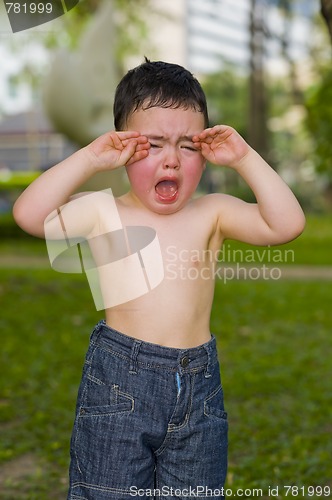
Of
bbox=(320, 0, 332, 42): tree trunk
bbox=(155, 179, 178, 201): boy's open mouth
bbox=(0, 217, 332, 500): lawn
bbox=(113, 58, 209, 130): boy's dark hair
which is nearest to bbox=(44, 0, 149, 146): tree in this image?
bbox=(0, 217, 332, 500): lawn

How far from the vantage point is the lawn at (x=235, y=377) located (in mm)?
3602

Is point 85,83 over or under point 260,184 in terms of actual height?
over

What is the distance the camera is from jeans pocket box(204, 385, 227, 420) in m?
2.09

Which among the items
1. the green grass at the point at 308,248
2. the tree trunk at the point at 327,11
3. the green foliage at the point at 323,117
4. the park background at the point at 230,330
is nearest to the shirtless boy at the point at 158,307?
the park background at the point at 230,330

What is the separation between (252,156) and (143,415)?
0.76 m

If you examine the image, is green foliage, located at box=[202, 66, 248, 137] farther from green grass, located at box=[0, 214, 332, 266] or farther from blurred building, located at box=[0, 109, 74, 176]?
green grass, located at box=[0, 214, 332, 266]

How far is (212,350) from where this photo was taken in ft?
7.10

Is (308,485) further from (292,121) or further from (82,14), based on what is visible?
(292,121)

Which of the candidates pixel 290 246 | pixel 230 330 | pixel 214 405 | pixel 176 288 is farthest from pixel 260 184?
pixel 290 246

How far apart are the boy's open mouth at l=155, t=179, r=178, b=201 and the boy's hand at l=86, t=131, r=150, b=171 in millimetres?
93

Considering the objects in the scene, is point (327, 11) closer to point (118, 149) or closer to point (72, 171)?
point (118, 149)

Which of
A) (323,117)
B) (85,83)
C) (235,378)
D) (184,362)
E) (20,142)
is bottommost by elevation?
(184,362)

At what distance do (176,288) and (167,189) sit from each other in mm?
277

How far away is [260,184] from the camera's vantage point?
2.12 metres
